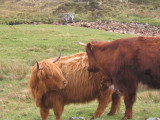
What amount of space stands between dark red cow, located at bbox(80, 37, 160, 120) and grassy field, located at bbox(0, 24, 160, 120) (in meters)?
0.80

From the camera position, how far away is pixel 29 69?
13.6 meters

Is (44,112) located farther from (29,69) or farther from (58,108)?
(29,69)

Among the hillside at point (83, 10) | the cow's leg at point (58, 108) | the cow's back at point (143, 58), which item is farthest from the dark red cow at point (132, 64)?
the hillside at point (83, 10)

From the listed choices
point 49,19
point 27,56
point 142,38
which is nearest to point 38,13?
point 49,19

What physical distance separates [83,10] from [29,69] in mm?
29290

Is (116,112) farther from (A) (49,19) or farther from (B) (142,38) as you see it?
(A) (49,19)

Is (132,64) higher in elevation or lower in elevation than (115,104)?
higher

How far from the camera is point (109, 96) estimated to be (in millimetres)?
7703

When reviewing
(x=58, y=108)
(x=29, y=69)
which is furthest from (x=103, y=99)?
(x=29, y=69)

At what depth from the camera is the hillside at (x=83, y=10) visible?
36719 millimetres

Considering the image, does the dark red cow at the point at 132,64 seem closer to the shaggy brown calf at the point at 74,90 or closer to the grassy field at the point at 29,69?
the shaggy brown calf at the point at 74,90

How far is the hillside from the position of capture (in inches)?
1446

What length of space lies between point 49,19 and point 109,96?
28.9 m

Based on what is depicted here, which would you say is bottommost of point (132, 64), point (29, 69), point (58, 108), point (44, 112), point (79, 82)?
point (29, 69)
